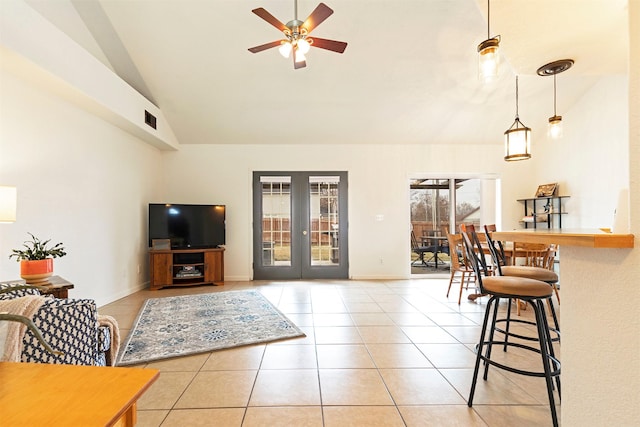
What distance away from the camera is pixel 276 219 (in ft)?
19.4

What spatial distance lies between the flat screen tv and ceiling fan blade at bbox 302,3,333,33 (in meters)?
3.73

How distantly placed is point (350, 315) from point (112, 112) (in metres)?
3.87

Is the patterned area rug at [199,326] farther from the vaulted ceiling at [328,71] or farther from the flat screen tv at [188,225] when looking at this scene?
the vaulted ceiling at [328,71]

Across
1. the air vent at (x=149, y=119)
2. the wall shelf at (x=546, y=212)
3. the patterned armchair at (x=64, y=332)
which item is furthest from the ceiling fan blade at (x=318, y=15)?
the wall shelf at (x=546, y=212)

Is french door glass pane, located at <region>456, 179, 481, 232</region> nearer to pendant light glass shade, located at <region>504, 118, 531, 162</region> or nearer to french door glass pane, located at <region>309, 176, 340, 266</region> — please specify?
french door glass pane, located at <region>309, 176, 340, 266</region>

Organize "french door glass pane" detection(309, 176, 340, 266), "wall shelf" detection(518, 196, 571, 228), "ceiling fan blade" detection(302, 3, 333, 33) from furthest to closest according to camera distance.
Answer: "french door glass pane" detection(309, 176, 340, 266) → "wall shelf" detection(518, 196, 571, 228) → "ceiling fan blade" detection(302, 3, 333, 33)

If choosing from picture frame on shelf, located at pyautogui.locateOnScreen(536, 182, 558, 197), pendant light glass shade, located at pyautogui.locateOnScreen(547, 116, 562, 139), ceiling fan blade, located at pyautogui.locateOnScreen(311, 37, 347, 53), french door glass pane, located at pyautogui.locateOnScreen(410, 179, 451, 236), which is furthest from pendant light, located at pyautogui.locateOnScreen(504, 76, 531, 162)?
french door glass pane, located at pyautogui.locateOnScreen(410, 179, 451, 236)

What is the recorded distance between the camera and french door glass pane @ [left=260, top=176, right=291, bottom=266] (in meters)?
5.91

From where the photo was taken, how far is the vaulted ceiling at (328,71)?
342 centimetres

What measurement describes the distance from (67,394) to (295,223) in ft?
17.2

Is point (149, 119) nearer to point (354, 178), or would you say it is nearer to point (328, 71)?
point (328, 71)

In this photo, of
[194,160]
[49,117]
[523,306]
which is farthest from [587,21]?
[194,160]

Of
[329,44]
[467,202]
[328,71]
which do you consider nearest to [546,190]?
[467,202]

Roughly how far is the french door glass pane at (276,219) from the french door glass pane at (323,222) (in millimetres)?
469
